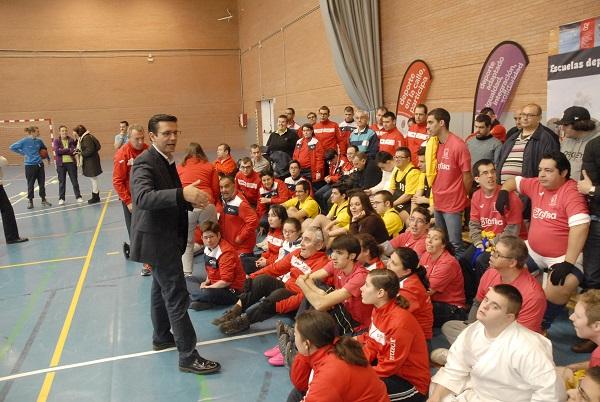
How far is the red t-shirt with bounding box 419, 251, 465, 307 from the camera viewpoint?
4.23 metres

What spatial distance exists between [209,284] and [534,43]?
17.4ft

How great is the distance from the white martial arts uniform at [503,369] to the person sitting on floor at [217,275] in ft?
9.45

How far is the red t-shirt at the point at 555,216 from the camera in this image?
389cm

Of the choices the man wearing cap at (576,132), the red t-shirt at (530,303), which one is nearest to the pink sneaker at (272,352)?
the red t-shirt at (530,303)

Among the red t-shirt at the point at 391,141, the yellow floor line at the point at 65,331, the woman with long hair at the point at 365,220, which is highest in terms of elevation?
the red t-shirt at the point at 391,141

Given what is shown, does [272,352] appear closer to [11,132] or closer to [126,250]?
[126,250]

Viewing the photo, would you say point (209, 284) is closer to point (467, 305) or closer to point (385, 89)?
point (467, 305)

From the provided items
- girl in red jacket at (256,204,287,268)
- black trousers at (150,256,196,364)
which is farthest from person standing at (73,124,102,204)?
black trousers at (150,256,196,364)

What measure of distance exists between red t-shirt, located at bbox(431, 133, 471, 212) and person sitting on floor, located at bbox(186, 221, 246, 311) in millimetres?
2444

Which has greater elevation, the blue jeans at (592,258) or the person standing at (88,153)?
the person standing at (88,153)

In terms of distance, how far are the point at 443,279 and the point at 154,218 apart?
99.0 inches

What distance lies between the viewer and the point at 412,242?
191 inches

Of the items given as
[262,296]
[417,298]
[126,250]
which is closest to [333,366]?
[417,298]

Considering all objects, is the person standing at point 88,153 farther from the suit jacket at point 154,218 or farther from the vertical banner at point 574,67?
the vertical banner at point 574,67
